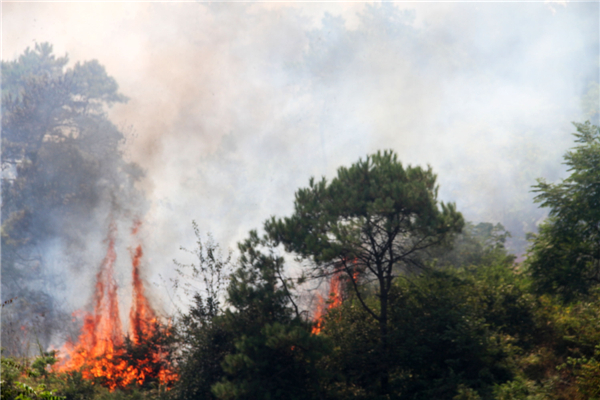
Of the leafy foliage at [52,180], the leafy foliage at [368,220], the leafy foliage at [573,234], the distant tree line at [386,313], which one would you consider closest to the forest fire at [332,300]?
the distant tree line at [386,313]

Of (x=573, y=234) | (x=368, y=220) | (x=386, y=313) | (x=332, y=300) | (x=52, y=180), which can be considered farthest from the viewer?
(x=52, y=180)

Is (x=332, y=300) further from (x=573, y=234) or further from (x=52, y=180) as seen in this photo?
(x=52, y=180)

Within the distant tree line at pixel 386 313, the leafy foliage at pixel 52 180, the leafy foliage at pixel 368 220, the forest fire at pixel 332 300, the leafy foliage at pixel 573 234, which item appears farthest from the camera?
the leafy foliage at pixel 52 180

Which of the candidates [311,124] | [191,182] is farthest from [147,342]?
[311,124]

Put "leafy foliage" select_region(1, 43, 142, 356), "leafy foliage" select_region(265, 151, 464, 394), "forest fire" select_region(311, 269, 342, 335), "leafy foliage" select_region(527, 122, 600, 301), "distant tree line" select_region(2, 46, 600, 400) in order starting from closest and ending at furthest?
"distant tree line" select_region(2, 46, 600, 400) → "leafy foliage" select_region(265, 151, 464, 394) → "leafy foliage" select_region(527, 122, 600, 301) → "forest fire" select_region(311, 269, 342, 335) → "leafy foliage" select_region(1, 43, 142, 356)

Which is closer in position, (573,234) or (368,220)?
(368,220)

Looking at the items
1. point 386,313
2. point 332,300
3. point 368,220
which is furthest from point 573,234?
point 332,300

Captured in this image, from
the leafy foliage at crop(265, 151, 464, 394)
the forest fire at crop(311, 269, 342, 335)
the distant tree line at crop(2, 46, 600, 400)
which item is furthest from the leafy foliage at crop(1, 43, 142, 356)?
the leafy foliage at crop(265, 151, 464, 394)

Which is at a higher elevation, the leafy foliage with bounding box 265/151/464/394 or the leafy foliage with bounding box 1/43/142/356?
the leafy foliage with bounding box 1/43/142/356

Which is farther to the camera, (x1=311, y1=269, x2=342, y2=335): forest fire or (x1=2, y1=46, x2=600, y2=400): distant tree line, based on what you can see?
(x1=311, y1=269, x2=342, y2=335): forest fire

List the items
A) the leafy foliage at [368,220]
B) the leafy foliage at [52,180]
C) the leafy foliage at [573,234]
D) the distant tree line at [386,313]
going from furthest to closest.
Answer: the leafy foliage at [52,180]
the leafy foliage at [573,234]
the leafy foliage at [368,220]
the distant tree line at [386,313]

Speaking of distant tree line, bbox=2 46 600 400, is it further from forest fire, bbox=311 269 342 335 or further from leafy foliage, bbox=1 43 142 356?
leafy foliage, bbox=1 43 142 356

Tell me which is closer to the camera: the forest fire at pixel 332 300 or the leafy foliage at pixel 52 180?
the forest fire at pixel 332 300

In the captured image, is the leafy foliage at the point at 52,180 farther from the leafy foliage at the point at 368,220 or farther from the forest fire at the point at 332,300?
the leafy foliage at the point at 368,220
